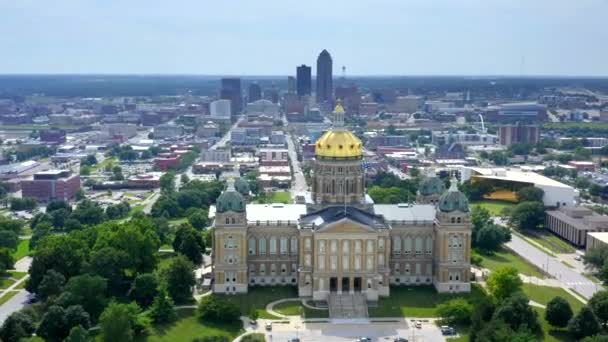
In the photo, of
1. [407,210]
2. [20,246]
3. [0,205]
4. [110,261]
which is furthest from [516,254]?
[0,205]

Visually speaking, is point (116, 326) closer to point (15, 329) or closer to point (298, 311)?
point (15, 329)

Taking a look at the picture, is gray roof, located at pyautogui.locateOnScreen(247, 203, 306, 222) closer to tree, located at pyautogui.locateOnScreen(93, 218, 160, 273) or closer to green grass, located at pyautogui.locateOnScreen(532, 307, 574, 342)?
tree, located at pyautogui.locateOnScreen(93, 218, 160, 273)

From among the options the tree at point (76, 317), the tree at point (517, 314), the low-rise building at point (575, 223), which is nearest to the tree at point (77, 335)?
the tree at point (76, 317)

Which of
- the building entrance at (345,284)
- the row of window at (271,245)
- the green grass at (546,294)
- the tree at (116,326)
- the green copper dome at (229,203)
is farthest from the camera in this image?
the row of window at (271,245)

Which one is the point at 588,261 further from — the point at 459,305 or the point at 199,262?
the point at 199,262

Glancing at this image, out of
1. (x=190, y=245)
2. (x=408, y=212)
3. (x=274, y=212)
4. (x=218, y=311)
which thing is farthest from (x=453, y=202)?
(x=190, y=245)

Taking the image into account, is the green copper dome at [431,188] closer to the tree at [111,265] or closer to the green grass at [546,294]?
the green grass at [546,294]
